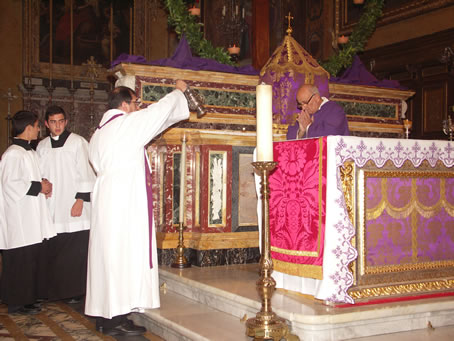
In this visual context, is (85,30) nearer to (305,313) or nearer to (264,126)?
(264,126)

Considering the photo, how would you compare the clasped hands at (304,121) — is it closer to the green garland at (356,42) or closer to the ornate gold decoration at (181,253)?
the ornate gold decoration at (181,253)

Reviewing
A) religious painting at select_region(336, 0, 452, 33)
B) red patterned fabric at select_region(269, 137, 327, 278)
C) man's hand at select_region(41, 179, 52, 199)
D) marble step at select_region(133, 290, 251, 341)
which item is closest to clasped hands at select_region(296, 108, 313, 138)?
red patterned fabric at select_region(269, 137, 327, 278)

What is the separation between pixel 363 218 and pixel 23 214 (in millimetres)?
3144

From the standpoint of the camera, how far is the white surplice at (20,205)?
517 centimetres

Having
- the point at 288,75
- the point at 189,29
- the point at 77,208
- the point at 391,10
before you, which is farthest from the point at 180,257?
the point at 391,10

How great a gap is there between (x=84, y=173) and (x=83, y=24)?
31.0 feet

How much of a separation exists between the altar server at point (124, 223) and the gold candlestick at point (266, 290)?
108 centimetres

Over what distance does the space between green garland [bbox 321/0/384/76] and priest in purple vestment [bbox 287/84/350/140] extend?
2.53 metres

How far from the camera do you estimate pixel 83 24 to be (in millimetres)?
13984

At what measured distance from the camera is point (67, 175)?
5.60 m

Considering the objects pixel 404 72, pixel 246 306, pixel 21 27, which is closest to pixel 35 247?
pixel 246 306

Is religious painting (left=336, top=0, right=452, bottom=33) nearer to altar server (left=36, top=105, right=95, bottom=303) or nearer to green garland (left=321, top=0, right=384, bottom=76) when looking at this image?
green garland (left=321, top=0, right=384, bottom=76)

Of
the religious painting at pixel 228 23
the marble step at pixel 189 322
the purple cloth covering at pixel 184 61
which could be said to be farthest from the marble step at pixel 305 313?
the religious painting at pixel 228 23

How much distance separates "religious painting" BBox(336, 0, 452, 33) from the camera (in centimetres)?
923
